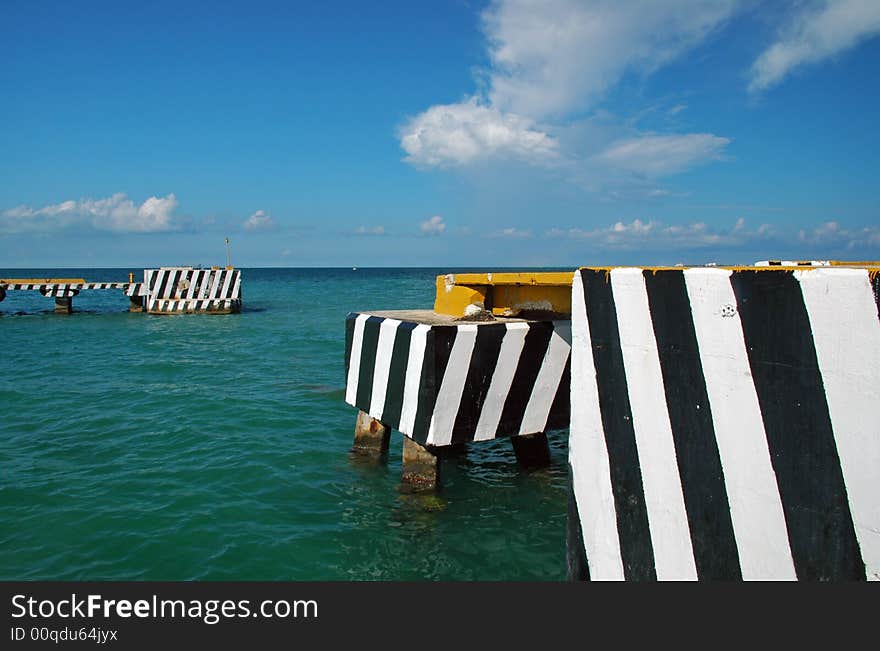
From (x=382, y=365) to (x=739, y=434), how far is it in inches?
128

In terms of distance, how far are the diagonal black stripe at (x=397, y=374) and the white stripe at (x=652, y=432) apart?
7.58 feet

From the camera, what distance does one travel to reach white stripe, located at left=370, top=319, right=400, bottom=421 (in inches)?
189

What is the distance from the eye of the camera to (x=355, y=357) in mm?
5406

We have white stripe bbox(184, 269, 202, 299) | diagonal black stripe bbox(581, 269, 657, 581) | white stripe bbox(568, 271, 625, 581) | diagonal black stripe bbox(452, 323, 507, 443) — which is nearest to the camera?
diagonal black stripe bbox(581, 269, 657, 581)

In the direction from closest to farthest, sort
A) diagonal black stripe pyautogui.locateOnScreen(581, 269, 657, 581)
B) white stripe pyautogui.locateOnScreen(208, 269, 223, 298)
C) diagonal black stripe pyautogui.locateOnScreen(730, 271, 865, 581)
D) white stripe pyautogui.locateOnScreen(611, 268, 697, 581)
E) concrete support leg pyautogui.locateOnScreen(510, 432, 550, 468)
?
1. diagonal black stripe pyautogui.locateOnScreen(730, 271, 865, 581)
2. white stripe pyautogui.locateOnScreen(611, 268, 697, 581)
3. diagonal black stripe pyautogui.locateOnScreen(581, 269, 657, 581)
4. concrete support leg pyautogui.locateOnScreen(510, 432, 550, 468)
5. white stripe pyautogui.locateOnScreen(208, 269, 223, 298)

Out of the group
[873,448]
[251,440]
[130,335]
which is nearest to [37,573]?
[251,440]

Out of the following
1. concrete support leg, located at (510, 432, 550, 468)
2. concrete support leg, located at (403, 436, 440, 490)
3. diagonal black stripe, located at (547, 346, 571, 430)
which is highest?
diagonal black stripe, located at (547, 346, 571, 430)

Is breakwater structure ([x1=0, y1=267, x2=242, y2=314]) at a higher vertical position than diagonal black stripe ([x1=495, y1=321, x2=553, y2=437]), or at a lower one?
higher

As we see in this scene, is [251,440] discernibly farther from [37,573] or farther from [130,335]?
[130,335]

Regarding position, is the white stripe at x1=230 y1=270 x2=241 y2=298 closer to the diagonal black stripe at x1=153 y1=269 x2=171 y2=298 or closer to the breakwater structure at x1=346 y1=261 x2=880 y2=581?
the diagonal black stripe at x1=153 y1=269 x2=171 y2=298

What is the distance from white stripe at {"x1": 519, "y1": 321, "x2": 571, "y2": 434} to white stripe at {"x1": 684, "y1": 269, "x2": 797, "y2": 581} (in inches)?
102

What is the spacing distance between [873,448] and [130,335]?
19412 millimetres

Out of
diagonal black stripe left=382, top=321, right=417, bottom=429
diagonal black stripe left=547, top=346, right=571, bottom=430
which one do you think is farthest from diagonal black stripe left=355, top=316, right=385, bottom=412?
diagonal black stripe left=547, top=346, right=571, bottom=430

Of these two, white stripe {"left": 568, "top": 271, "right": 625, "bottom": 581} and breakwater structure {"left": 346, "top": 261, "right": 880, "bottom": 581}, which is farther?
white stripe {"left": 568, "top": 271, "right": 625, "bottom": 581}
